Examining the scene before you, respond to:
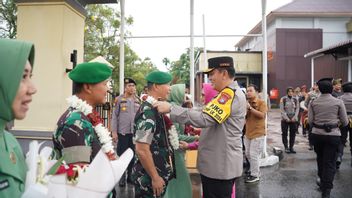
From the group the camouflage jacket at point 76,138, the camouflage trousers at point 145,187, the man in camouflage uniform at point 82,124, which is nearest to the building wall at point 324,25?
the camouflage trousers at point 145,187

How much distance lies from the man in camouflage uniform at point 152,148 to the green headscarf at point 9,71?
158 centimetres

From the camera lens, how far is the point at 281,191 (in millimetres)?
5855

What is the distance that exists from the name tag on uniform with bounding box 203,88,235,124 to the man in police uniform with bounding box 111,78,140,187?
328 centimetres

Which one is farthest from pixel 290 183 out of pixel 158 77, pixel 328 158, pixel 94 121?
pixel 94 121

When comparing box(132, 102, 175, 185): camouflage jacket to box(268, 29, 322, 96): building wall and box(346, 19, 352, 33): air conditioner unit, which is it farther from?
box(346, 19, 352, 33): air conditioner unit

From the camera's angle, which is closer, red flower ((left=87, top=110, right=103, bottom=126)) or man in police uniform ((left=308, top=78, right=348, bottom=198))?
red flower ((left=87, top=110, right=103, bottom=126))

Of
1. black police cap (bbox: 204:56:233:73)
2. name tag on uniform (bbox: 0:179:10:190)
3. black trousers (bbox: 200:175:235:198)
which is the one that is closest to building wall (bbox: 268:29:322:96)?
black police cap (bbox: 204:56:233:73)

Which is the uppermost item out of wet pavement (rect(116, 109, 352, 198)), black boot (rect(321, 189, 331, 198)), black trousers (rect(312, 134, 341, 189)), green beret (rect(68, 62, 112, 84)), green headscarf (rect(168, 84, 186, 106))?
green beret (rect(68, 62, 112, 84))

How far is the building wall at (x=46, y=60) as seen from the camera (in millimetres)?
4797

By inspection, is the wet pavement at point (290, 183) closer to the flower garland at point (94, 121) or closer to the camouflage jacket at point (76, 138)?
the flower garland at point (94, 121)

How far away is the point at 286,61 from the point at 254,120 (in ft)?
81.6

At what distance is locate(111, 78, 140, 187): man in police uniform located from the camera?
20.4 feet

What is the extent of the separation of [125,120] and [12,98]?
197 inches

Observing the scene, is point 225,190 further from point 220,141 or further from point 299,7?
point 299,7
